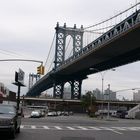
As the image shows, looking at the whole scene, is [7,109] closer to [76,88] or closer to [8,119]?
[8,119]

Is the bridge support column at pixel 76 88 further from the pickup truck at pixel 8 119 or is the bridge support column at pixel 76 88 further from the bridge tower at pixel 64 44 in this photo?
the pickup truck at pixel 8 119

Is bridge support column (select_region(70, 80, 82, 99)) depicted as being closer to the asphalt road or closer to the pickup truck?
the asphalt road

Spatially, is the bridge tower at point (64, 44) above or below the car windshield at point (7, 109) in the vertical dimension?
above

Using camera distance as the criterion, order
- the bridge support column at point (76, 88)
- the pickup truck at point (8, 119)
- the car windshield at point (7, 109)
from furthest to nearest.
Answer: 1. the bridge support column at point (76, 88)
2. the car windshield at point (7, 109)
3. the pickup truck at point (8, 119)

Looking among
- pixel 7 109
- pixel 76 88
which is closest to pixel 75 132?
pixel 7 109

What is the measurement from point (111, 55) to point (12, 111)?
72267 millimetres

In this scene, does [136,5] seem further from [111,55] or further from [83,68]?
[83,68]

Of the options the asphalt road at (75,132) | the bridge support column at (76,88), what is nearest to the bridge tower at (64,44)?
the bridge support column at (76,88)

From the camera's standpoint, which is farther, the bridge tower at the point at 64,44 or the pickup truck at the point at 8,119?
the bridge tower at the point at 64,44

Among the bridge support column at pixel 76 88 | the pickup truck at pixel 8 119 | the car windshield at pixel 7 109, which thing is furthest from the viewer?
the bridge support column at pixel 76 88

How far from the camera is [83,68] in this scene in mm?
114125

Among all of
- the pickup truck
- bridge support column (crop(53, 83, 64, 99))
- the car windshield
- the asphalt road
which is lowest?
the asphalt road

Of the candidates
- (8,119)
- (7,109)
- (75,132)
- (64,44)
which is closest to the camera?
(8,119)

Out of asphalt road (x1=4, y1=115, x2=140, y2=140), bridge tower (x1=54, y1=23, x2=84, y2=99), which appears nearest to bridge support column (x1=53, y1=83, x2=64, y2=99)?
bridge tower (x1=54, y1=23, x2=84, y2=99)
